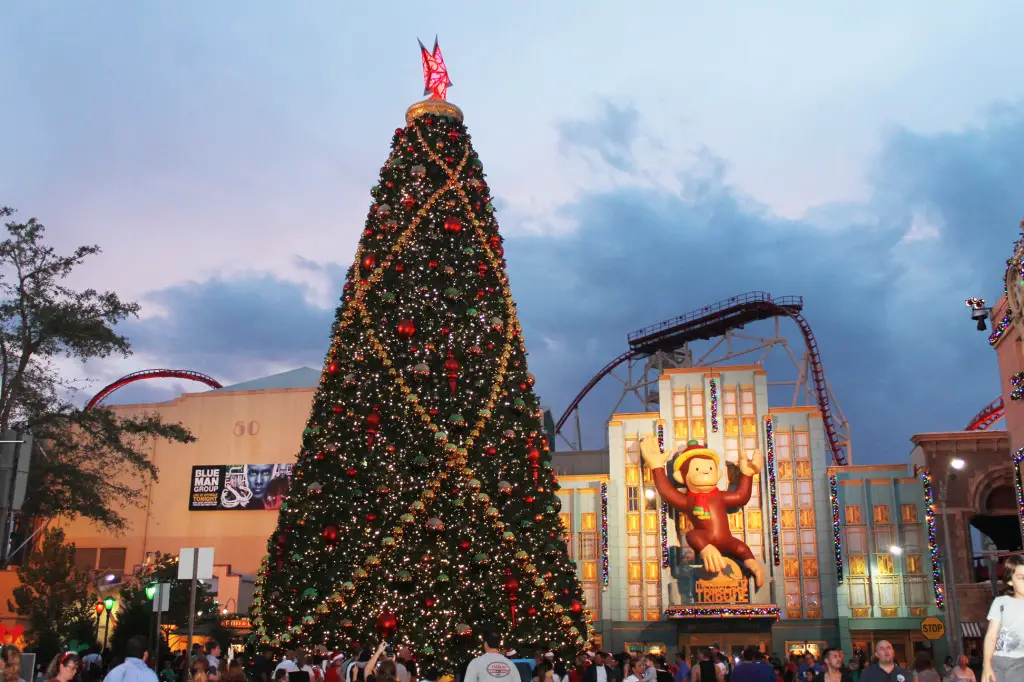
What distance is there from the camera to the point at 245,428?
45625 millimetres

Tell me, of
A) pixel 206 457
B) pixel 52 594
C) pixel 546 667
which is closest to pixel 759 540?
pixel 546 667

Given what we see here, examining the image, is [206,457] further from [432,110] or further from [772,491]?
[432,110]

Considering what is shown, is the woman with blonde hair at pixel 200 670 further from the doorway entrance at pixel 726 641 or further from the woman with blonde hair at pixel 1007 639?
the doorway entrance at pixel 726 641

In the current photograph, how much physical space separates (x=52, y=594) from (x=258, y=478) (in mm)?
13937

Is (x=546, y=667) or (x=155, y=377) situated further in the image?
(x=155, y=377)

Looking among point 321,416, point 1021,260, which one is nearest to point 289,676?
point 321,416

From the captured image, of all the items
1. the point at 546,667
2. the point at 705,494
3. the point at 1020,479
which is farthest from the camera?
the point at 705,494

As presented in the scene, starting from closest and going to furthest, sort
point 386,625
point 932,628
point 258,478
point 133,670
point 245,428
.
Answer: point 133,670, point 386,625, point 932,628, point 258,478, point 245,428

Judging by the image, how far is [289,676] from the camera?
482 inches

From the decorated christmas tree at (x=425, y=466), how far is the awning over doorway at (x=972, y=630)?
1884cm

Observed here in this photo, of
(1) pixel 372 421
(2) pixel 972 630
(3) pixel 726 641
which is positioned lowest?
(3) pixel 726 641

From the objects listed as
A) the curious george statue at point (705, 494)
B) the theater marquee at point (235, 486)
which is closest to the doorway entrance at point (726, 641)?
the curious george statue at point (705, 494)

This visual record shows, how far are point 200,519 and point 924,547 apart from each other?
3151cm

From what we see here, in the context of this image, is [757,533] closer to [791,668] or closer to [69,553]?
[791,668]
